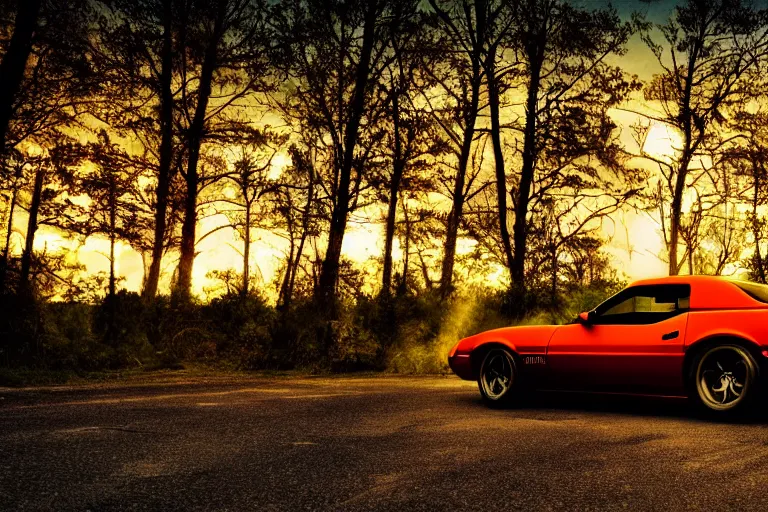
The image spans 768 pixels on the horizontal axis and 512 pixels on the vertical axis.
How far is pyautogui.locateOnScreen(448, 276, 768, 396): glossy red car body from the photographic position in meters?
7.61

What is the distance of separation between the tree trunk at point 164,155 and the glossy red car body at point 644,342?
646 inches

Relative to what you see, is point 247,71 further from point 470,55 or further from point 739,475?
point 739,475

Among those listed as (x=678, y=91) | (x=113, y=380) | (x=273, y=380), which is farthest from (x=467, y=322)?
(x=678, y=91)

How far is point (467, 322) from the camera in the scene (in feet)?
56.4

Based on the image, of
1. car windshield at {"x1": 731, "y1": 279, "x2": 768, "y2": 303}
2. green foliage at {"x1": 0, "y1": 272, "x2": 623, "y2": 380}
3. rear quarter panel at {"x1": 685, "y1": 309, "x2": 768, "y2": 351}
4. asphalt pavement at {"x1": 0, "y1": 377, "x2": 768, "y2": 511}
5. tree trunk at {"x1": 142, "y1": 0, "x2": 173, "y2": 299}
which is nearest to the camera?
asphalt pavement at {"x1": 0, "y1": 377, "x2": 768, "y2": 511}

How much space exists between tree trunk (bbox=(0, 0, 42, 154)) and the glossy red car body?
12722mm

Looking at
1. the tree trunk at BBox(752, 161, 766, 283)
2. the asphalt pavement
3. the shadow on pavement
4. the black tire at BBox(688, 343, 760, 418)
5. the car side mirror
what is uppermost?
the tree trunk at BBox(752, 161, 766, 283)

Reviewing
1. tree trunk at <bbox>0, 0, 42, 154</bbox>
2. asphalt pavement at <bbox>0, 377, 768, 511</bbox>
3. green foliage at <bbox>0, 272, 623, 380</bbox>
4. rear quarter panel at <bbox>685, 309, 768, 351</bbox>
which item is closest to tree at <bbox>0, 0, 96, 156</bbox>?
tree trunk at <bbox>0, 0, 42, 154</bbox>

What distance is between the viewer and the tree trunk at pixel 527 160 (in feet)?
80.9

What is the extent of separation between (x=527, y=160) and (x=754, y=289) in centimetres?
1788

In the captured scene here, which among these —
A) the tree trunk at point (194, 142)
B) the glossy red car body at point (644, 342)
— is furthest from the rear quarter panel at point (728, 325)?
the tree trunk at point (194, 142)

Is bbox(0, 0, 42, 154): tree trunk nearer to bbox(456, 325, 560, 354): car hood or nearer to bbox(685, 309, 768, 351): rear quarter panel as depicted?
bbox(456, 325, 560, 354): car hood

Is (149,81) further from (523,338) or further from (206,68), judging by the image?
(523,338)

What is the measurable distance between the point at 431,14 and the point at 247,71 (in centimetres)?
569
